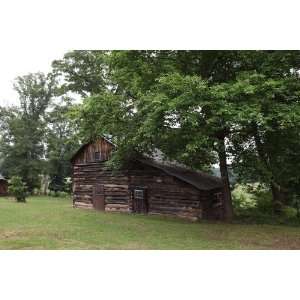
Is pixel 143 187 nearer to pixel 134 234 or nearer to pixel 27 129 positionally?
pixel 134 234

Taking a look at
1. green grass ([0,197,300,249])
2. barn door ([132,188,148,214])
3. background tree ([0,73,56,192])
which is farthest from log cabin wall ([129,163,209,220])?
background tree ([0,73,56,192])

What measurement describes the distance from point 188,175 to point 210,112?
891 centimetres

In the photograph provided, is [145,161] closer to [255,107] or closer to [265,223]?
[265,223]

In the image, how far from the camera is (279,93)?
50.5 ft

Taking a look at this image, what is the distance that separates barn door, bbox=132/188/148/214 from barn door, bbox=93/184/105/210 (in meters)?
3.03

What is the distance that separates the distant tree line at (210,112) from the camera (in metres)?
14.4

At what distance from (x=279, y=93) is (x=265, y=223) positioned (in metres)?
7.98

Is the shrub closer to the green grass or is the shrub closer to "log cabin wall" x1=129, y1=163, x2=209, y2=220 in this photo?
the green grass

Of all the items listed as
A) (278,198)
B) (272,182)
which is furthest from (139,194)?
(272,182)

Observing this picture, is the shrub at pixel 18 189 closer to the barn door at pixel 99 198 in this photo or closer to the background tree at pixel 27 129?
the barn door at pixel 99 198

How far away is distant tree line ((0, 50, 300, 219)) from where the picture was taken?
14.4 m

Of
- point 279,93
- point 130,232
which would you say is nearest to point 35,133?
point 130,232
